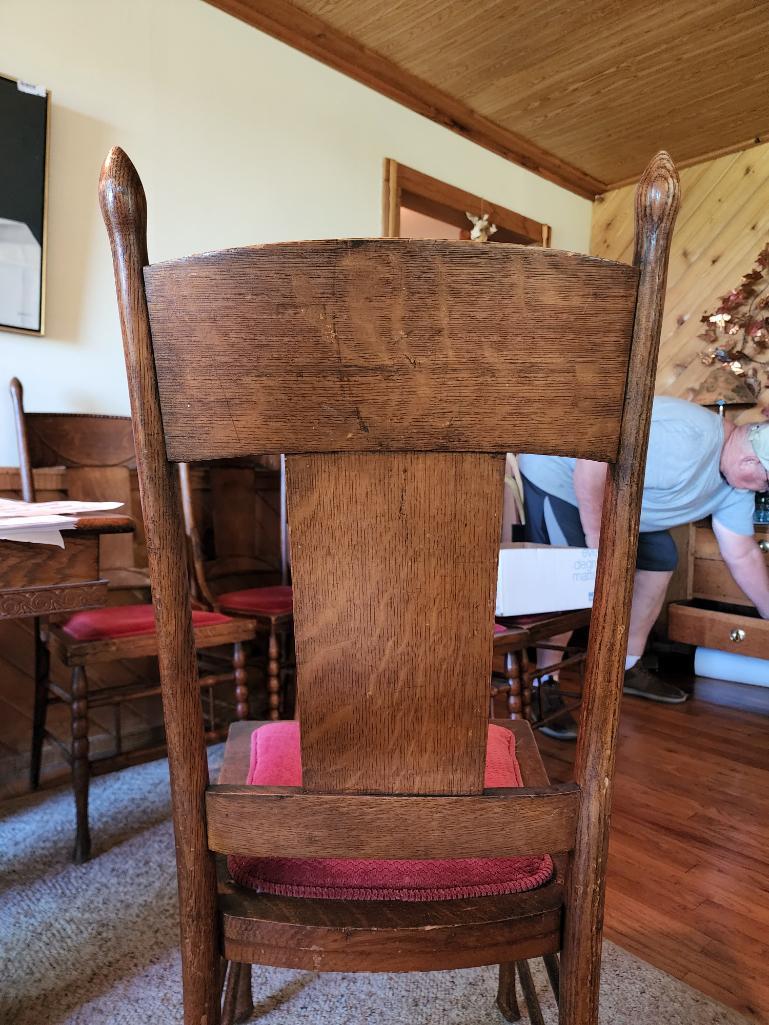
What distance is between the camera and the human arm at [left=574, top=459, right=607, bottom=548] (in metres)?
2.28

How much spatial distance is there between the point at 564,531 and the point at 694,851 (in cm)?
129

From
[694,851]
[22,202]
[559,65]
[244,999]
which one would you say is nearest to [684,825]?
[694,851]

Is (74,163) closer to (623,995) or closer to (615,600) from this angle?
(615,600)

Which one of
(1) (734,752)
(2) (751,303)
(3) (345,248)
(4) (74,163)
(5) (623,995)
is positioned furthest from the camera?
(2) (751,303)

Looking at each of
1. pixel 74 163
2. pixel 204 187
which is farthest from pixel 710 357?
pixel 74 163

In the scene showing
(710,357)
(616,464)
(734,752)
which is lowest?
(734,752)

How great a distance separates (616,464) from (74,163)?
2.10 m

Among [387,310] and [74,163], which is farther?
[74,163]

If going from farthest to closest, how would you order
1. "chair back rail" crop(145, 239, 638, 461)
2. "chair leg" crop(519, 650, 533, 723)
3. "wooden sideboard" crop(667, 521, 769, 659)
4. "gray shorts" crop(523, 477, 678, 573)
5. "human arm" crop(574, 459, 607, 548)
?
"wooden sideboard" crop(667, 521, 769, 659), "gray shorts" crop(523, 477, 678, 573), "human arm" crop(574, 459, 607, 548), "chair leg" crop(519, 650, 533, 723), "chair back rail" crop(145, 239, 638, 461)

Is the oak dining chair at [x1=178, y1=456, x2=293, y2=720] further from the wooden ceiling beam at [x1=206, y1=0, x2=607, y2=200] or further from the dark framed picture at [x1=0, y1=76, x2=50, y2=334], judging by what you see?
the wooden ceiling beam at [x1=206, y1=0, x2=607, y2=200]

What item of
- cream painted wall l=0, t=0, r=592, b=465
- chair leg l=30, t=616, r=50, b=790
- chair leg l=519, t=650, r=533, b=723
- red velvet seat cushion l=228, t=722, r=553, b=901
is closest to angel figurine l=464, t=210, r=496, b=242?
cream painted wall l=0, t=0, r=592, b=465

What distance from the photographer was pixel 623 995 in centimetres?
114

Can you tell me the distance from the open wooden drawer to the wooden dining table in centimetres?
259

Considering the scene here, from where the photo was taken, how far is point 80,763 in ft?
5.09
